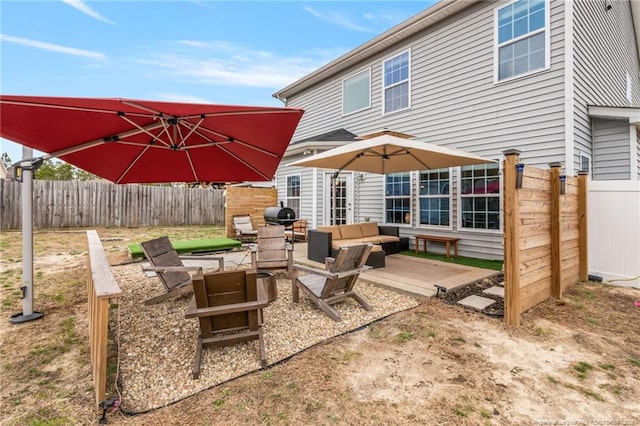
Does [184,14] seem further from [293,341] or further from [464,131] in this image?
[293,341]

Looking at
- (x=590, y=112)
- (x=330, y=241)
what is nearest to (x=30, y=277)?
(x=330, y=241)

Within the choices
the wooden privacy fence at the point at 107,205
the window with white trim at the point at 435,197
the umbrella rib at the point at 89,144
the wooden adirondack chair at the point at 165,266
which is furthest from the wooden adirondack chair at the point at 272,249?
the wooden privacy fence at the point at 107,205

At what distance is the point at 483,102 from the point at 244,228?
24.6ft

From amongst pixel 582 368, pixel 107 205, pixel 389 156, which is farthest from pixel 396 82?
pixel 107 205

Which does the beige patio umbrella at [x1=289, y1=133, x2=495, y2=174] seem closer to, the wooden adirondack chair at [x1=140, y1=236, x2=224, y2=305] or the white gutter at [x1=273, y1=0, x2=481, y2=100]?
the wooden adirondack chair at [x1=140, y1=236, x2=224, y2=305]

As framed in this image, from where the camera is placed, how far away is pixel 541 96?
5.86m

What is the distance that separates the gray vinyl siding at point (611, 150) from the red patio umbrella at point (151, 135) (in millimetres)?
6801

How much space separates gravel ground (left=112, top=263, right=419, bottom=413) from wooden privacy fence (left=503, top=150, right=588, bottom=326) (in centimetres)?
133

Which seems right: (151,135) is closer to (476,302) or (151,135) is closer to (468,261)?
(476,302)

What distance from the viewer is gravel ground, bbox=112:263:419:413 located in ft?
7.56

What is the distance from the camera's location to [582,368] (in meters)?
2.57

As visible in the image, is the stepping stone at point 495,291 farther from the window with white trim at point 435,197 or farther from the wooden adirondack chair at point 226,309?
the wooden adirondack chair at point 226,309

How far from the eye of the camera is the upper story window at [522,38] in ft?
19.2

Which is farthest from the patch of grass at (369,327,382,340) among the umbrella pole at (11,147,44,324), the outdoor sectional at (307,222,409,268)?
the umbrella pole at (11,147,44,324)
